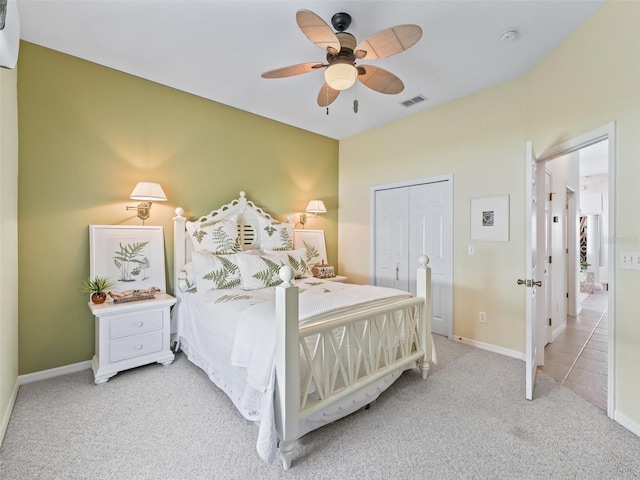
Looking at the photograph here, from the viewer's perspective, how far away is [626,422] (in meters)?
1.92

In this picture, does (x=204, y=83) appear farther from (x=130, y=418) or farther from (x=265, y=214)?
(x=130, y=418)

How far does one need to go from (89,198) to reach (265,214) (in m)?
1.82

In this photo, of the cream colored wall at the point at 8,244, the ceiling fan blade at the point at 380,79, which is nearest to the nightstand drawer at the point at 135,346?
the cream colored wall at the point at 8,244

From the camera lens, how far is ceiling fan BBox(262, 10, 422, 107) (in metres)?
1.77

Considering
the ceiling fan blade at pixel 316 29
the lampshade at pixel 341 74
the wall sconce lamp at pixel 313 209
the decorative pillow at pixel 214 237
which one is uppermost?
the ceiling fan blade at pixel 316 29

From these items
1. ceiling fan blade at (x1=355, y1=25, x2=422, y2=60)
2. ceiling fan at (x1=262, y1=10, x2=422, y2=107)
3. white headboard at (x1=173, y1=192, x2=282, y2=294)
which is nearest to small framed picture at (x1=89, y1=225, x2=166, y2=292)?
white headboard at (x1=173, y1=192, x2=282, y2=294)

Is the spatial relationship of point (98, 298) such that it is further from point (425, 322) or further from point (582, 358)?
point (582, 358)

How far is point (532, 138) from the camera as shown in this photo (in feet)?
9.49

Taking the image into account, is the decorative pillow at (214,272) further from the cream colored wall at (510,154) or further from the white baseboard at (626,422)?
the white baseboard at (626,422)

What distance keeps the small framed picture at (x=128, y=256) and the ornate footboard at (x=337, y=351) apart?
2051 millimetres

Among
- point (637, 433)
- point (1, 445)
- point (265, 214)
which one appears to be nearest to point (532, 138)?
point (637, 433)

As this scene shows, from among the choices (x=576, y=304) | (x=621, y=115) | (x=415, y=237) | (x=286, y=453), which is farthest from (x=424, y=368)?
(x=576, y=304)

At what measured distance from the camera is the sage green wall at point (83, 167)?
8.24ft

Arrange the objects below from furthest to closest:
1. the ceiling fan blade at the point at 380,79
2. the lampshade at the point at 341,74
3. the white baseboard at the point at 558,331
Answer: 1. the white baseboard at the point at 558,331
2. the ceiling fan blade at the point at 380,79
3. the lampshade at the point at 341,74
